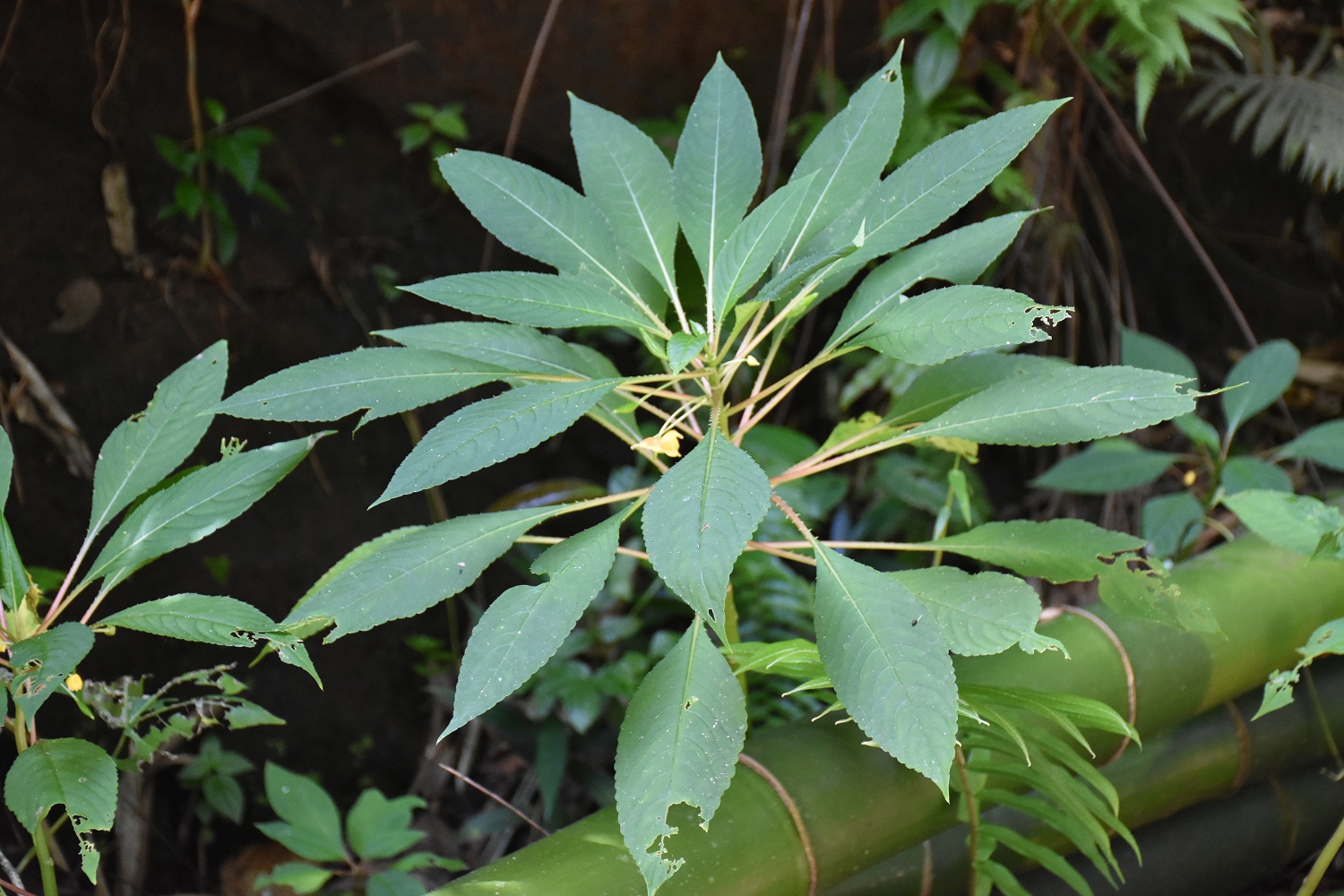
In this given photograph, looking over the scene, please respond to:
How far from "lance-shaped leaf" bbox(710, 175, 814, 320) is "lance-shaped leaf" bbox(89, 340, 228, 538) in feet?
1.63

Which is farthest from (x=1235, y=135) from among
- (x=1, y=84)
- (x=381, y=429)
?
(x=1, y=84)

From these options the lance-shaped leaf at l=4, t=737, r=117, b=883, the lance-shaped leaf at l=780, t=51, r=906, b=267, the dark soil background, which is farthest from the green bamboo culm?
the dark soil background

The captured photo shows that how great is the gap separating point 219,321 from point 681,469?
4.88 ft

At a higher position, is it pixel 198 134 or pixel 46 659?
pixel 198 134

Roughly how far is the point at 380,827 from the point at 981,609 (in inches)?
36.9

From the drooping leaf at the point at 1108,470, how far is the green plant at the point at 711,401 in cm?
67

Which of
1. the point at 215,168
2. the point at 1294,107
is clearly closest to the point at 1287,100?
the point at 1294,107

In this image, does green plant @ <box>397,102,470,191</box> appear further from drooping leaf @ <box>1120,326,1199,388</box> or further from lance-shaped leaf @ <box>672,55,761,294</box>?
drooping leaf @ <box>1120,326,1199,388</box>

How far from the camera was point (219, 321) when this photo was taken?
75.5 inches

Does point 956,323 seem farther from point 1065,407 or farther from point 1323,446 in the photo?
point 1323,446

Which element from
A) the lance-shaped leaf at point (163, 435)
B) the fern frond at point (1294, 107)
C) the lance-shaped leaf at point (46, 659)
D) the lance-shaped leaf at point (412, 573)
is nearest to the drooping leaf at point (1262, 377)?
the fern frond at point (1294, 107)

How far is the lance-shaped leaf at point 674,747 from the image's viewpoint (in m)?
0.72

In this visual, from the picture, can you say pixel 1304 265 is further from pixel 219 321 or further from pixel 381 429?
pixel 219 321

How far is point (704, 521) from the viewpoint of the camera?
694mm
